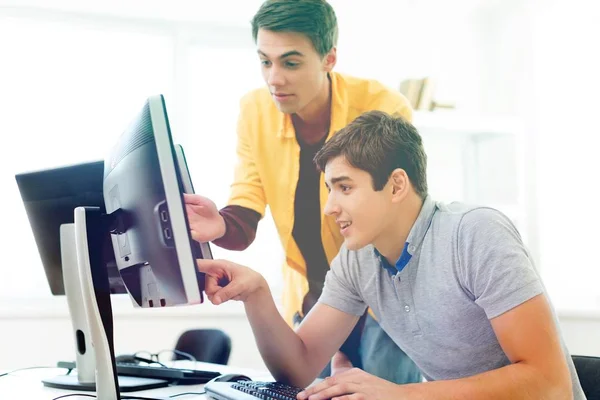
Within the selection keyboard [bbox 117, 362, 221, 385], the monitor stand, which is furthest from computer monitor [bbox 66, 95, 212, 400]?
keyboard [bbox 117, 362, 221, 385]

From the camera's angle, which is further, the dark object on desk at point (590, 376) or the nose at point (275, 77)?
the nose at point (275, 77)

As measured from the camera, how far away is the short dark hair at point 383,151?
1.34 metres

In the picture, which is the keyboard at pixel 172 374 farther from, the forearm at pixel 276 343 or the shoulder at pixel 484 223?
the shoulder at pixel 484 223

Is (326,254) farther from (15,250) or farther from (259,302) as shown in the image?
(15,250)

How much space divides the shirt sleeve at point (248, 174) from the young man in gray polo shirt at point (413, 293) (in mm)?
620

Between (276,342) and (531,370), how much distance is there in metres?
0.51

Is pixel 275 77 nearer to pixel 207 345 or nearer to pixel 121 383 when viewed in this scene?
pixel 207 345

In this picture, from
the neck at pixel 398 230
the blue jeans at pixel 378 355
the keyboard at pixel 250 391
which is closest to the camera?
the keyboard at pixel 250 391

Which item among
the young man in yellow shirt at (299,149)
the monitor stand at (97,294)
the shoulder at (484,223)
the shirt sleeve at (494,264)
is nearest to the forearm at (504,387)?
the shirt sleeve at (494,264)

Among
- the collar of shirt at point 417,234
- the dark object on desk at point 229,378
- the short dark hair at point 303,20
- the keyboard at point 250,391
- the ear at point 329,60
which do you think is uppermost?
the short dark hair at point 303,20

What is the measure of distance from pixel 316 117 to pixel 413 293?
0.84 metres

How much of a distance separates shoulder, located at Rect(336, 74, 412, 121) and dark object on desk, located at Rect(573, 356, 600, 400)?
1.05m

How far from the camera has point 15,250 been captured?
2.67 m

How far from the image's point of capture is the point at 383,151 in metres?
1.36
